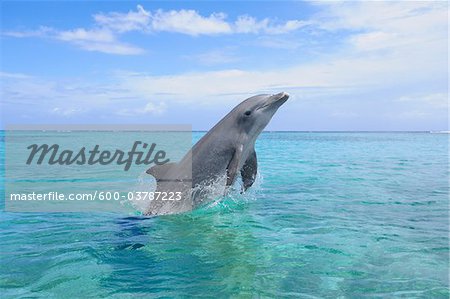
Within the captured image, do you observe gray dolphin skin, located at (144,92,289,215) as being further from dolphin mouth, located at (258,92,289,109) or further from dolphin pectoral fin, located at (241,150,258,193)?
dolphin pectoral fin, located at (241,150,258,193)

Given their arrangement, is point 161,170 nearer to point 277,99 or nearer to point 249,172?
point 249,172

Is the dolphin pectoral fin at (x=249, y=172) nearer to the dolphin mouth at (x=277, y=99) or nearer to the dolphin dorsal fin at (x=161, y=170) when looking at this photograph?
the dolphin mouth at (x=277, y=99)

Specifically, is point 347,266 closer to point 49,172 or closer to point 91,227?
point 91,227

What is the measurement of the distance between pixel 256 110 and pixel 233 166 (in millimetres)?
1698

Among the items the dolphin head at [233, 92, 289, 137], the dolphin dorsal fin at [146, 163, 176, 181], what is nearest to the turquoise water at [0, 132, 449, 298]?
the dolphin dorsal fin at [146, 163, 176, 181]

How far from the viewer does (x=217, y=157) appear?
11203mm

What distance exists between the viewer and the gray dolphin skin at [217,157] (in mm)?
11203

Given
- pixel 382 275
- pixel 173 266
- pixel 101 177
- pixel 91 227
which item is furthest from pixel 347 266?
pixel 101 177

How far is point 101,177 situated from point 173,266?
50.2ft

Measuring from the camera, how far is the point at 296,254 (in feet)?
24.9

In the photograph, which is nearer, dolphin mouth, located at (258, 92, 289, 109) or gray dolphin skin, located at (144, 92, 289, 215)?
gray dolphin skin, located at (144, 92, 289, 215)

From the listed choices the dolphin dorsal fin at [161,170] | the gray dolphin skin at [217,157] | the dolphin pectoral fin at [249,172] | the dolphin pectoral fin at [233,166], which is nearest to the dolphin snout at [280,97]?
the gray dolphin skin at [217,157]

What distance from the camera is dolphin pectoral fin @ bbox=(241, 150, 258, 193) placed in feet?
41.3

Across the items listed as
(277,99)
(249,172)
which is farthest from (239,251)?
(249,172)
